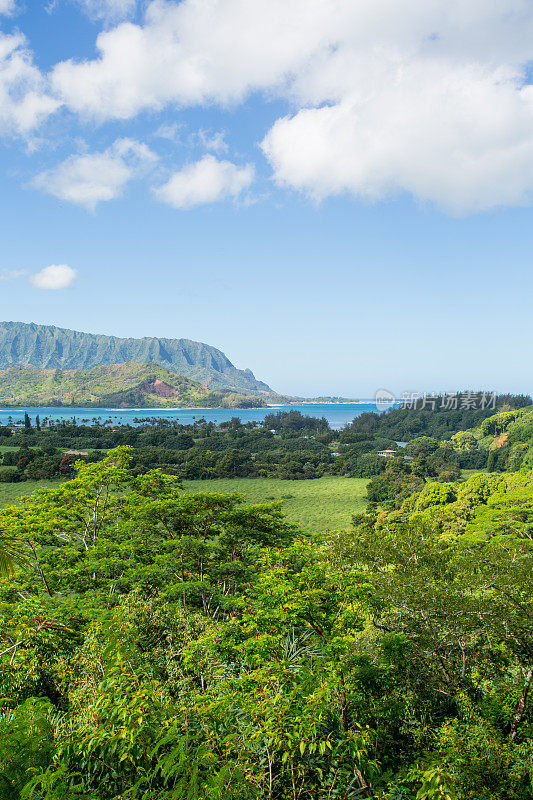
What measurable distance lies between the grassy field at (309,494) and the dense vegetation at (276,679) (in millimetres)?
31679

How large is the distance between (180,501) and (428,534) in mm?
9833

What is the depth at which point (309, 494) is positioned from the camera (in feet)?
226

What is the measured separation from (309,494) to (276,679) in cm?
6323

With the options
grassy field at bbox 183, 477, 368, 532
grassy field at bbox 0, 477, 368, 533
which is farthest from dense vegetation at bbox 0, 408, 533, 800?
grassy field at bbox 183, 477, 368, 532

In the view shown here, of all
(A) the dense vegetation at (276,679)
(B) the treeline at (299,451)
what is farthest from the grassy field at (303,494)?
(A) the dense vegetation at (276,679)

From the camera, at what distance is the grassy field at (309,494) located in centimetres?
5060

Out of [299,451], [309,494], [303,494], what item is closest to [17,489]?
[303,494]

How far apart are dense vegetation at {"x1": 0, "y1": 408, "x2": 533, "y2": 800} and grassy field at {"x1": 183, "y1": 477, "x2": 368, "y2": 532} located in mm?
31679

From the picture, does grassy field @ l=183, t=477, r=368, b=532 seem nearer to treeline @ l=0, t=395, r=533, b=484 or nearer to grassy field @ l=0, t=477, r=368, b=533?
grassy field @ l=0, t=477, r=368, b=533

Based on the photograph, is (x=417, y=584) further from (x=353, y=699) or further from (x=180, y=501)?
(x=180, y=501)

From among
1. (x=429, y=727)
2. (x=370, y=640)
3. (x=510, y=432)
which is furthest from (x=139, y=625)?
(x=510, y=432)

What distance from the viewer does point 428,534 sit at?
58.3 feet

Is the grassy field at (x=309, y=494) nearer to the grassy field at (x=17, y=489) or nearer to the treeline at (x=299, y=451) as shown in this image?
the treeline at (x=299, y=451)

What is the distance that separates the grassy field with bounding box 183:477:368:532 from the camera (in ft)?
166
